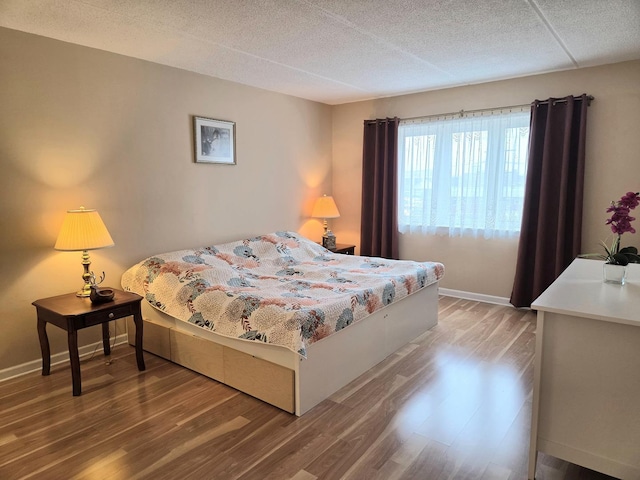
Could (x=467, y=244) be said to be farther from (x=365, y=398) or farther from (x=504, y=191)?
(x=365, y=398)

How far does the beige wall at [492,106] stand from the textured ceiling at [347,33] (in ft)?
0.66

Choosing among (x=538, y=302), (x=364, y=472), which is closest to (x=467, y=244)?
(x=538, y=302)

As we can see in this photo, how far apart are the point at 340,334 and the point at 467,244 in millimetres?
2555

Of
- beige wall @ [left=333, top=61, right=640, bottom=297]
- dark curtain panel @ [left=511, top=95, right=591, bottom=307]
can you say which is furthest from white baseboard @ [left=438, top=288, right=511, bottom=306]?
dark curtain panel @ [left=511, top=95, right=591, bottom=307]

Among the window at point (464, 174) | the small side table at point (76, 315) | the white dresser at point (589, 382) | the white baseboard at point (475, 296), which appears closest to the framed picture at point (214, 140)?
the small side table at point (76, 315)

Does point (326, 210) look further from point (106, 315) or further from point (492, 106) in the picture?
point (106, 315)

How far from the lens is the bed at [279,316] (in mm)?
A: 2490

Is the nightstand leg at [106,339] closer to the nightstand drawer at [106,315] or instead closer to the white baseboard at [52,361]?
the white baseboard at [52,361]

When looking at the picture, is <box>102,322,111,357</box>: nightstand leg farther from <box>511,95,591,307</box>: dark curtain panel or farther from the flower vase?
<box>511,95,591,307</box>: dark curtain panel

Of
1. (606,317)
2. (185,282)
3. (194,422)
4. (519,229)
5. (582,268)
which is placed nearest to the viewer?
(606,317)

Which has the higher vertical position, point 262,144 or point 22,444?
point 262,144

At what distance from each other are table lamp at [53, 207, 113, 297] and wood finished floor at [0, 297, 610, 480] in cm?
94

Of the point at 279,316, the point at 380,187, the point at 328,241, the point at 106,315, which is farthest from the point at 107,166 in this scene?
the point at 380,187

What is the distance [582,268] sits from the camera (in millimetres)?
2559
